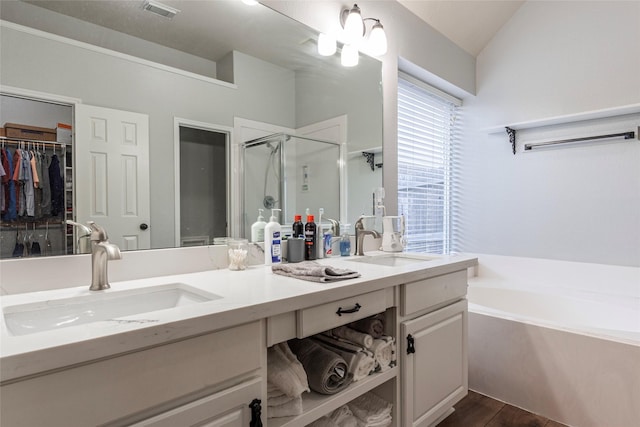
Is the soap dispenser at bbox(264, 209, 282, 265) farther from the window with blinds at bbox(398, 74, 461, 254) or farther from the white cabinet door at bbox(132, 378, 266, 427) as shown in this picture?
the window with blinds at bbox(398, 74, 461, 254)

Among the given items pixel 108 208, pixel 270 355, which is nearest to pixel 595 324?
pixel 270 355

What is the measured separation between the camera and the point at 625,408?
1.58m

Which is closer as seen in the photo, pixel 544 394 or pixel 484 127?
pixel 544 394

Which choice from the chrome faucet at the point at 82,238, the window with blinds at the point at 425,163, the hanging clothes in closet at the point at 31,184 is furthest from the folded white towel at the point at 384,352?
the window with blinds at the point at 425,163

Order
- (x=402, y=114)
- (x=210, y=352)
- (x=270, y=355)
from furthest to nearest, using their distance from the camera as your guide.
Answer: (x=402, y=114) < (x=270, y=355) < (x=210, y=352)

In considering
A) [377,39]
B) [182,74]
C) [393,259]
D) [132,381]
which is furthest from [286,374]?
[377,39]

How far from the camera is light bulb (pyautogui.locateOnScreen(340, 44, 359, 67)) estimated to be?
193cm

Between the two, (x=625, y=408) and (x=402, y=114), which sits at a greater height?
(x=402, y=114)

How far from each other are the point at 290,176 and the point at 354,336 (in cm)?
81

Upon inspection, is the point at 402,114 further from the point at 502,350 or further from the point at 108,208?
the point at 108,208

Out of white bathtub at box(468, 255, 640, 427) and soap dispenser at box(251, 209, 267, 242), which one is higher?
soap dispenser at box(251, 209, 267, 242)

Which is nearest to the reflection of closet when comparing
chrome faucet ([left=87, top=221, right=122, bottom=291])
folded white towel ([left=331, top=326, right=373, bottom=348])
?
chrome faucet ([left=87, top=221, right=122, bottom=291])

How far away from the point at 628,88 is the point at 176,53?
274cm

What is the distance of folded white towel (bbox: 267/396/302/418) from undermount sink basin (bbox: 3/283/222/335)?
0.37 meters
